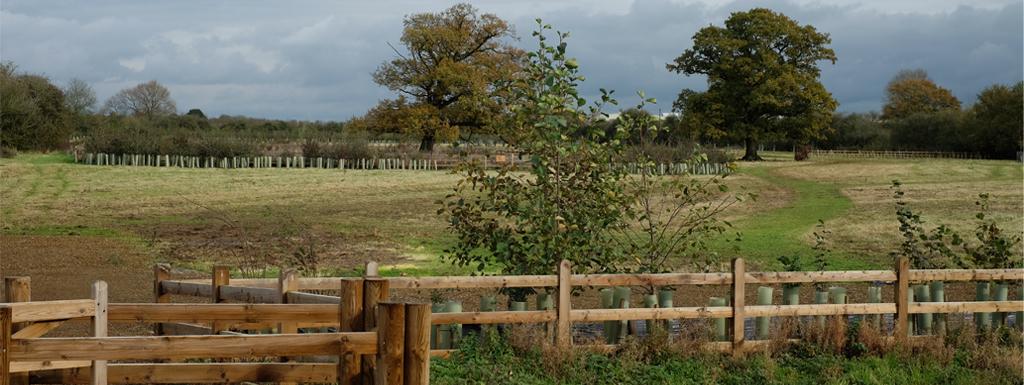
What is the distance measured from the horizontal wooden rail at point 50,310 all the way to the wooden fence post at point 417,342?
98.2 inches

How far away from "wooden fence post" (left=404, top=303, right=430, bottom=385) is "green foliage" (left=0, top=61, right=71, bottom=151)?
5634cm

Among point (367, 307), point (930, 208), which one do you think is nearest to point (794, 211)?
point (930, 208)

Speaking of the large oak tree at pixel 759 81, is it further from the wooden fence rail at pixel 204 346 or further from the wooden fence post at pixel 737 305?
the wooden fence rail at pixel 204 346

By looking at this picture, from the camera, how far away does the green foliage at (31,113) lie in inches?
2250

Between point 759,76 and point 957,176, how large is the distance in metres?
18.9

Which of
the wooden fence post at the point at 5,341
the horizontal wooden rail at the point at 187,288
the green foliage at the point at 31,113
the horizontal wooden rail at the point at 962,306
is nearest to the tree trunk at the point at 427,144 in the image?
the green foliage at the point at 31,113

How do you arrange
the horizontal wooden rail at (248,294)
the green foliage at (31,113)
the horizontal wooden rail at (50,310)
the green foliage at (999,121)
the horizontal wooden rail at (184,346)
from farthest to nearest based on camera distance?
the green foliage at (999,121) < the green foliage at (31,113) < the horizontal wooden rail at (248,294) < the horizontal wooden rail at (50,310) < the horizontal wooden rail at (184,346)

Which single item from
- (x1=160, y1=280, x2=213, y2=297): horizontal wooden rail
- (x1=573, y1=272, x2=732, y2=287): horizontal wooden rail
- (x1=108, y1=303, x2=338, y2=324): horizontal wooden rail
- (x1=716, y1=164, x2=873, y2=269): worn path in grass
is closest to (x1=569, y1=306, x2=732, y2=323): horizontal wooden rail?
(x1=573, y1=272, x2=732, y2=287): horizontal wooden rail

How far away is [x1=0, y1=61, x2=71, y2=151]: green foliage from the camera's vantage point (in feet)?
188

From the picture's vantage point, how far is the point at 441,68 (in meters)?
66.9

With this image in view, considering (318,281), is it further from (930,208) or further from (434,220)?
(930,208)

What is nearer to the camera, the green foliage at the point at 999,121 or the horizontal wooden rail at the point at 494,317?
the horizontal wooden rail at the point at 494,317

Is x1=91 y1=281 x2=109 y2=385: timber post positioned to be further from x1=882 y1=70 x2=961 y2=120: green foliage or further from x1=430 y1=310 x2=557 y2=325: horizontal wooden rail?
x1=882 y1=70 x2=961 y2=120: green foliage

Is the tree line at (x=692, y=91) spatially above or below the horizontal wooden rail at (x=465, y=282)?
above
